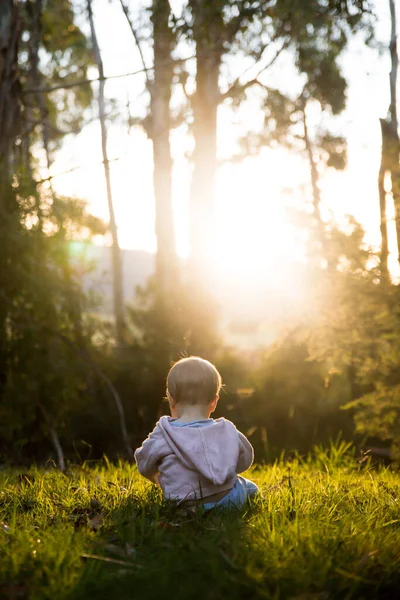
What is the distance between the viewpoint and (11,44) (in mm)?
8633

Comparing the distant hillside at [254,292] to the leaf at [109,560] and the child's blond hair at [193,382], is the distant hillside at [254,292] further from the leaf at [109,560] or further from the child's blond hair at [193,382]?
the leaf at [109,560]

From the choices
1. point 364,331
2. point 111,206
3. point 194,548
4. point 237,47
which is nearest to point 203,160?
point 237,47

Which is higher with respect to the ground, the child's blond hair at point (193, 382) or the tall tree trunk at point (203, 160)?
the tall tree trunk at point (203, 160)

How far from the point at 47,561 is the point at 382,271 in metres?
5.27

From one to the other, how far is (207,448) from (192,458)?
11 centimetres

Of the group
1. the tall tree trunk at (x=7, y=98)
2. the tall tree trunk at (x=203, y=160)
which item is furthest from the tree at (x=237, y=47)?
the tall tree trunk at (x=7, y=98)

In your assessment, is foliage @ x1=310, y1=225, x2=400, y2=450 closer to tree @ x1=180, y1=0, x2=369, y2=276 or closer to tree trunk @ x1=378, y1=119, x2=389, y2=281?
tree trunk @ x1=378, y1=119, x2=389, y2=281

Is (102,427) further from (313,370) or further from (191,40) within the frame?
(191,40)

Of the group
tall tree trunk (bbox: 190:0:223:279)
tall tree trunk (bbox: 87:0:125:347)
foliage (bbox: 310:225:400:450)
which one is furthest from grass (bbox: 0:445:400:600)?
tall tree trunk (bbox: 87:0:125:347)

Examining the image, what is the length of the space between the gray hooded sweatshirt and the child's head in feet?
0.53

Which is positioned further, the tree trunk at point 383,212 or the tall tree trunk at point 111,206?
the tall tree trunk at point 111,206

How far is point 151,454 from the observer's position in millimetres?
4121

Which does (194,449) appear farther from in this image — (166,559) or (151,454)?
(166,559)

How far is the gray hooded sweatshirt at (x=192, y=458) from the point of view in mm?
4035
